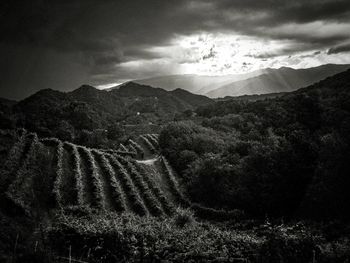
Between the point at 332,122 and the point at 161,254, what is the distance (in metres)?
38.2

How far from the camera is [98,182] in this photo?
3581cm

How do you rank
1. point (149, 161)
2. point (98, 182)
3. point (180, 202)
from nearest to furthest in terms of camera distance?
point (98, 182) < point (180, 202) < point (149, 161)

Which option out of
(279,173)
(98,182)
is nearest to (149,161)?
(98,182)

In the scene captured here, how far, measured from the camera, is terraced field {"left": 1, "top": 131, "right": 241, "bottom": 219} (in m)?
30.8

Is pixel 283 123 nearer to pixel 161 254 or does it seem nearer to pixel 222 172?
pixel 222 172

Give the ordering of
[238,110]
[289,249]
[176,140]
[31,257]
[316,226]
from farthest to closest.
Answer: [238,110] < [176,140] < [316,226] < [289,249] < [31,257]

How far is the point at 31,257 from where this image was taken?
12227 mm

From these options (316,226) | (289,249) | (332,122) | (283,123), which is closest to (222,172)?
(316,226)

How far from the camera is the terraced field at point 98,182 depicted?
3078 cm

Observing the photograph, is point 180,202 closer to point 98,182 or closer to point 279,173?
point 98,182

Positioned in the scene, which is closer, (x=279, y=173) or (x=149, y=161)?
(x=279, y=173)

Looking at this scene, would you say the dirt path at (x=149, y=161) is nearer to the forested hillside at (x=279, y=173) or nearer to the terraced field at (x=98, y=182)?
the terraced field at (x=98, y=182)

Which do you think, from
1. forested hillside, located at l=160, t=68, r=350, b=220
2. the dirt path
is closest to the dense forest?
forested hillside, located at l=160, t=68, r=350, b=220

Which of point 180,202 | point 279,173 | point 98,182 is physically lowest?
point 180,202
